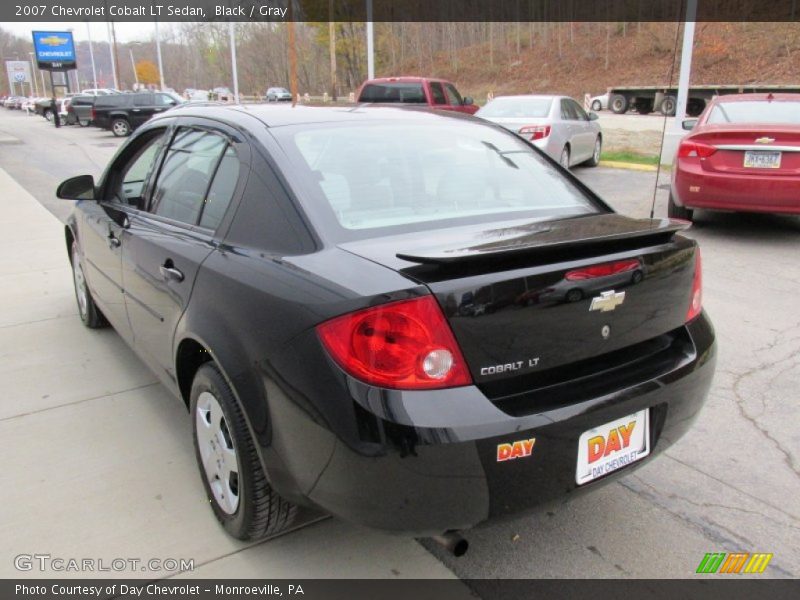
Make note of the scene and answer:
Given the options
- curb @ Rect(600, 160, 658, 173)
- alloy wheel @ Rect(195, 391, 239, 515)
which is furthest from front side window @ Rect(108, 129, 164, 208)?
curb @ Rect(600, 160, 658, 173)

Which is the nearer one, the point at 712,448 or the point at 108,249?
the point at 712,448

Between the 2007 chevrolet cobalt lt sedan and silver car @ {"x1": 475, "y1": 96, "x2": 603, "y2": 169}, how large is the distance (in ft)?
25.4

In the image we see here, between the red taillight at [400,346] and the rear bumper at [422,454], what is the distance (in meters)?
0.04

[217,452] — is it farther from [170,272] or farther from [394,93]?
[394,93]

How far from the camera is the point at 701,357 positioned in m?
2.43

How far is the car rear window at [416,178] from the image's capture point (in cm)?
242

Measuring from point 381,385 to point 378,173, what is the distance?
110 cm

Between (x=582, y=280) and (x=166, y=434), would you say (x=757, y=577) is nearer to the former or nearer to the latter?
(x=582, y=280)

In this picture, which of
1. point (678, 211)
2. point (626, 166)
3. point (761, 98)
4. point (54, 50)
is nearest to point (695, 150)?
point (678, 211)

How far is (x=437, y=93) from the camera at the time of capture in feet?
50.8

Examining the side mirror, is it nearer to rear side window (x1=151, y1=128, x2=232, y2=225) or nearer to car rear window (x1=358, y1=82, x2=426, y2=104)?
rear side window (x1=151, y1=128, x2=232, y2=225)

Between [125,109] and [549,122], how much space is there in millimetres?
20760

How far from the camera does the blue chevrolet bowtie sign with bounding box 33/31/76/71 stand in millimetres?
44684

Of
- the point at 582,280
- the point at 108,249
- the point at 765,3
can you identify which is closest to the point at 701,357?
the point at 582,280
